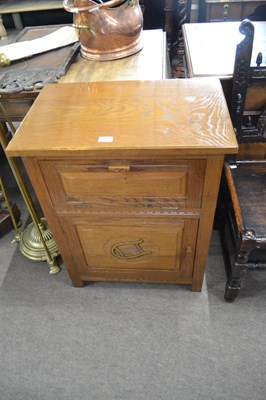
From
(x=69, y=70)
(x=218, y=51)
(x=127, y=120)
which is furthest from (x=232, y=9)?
(x=127, y=120)

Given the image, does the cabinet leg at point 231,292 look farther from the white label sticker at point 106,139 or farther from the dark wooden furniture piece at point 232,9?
the dark wooden furniture piece at point 232,9

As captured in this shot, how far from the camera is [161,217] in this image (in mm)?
915

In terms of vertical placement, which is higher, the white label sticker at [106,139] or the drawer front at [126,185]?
the white label sticker at [106,139]

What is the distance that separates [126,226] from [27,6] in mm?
2309

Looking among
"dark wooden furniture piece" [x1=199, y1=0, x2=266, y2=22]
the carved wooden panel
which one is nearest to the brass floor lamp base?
the carved wooden panel

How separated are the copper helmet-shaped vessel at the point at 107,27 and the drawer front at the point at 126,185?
0.56 meters

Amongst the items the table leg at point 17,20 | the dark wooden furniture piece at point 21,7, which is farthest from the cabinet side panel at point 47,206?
the table leg at point 17,20

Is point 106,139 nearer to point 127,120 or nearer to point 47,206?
point 127,120

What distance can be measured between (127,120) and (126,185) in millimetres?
171

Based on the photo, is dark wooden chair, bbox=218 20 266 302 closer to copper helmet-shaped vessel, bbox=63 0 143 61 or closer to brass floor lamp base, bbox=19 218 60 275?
copper helmet-shaped vessel, bbox=63 0 143 61

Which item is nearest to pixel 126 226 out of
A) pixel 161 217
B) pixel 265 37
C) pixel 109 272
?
pixel 161 217

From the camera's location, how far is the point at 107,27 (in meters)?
1.04

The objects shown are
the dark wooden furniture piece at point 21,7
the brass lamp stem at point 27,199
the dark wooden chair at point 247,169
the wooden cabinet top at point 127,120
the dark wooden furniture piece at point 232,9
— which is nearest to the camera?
the wooden cabinet top at point 127,120

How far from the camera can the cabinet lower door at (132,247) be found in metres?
0.95
